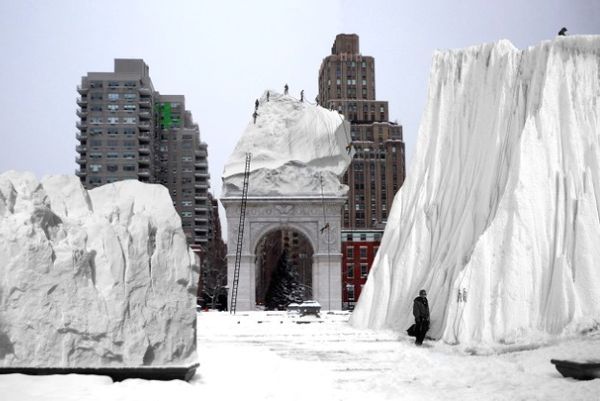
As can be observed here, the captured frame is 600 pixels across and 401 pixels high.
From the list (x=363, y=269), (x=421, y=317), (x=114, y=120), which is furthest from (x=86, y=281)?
(x=114, y=120)

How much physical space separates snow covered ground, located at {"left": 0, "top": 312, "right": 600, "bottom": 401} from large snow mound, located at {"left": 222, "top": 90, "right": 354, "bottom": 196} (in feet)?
108

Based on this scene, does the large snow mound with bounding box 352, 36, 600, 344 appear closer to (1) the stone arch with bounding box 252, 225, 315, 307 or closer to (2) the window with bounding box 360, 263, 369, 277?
(1) the stone arch with bounding box 252, 225, 315, 307

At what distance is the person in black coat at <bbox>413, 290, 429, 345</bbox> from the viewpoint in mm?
19125

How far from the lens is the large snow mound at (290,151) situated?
173 ft

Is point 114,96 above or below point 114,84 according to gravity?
below

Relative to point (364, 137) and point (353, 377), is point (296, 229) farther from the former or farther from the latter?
point (364, 137)

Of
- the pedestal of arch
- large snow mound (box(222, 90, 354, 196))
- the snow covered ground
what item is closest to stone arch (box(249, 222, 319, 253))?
the pedestal of arch

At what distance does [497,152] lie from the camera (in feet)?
71.6

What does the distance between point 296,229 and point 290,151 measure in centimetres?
614

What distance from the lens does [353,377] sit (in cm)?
1321

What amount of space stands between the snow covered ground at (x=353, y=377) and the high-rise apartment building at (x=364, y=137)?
351 ft

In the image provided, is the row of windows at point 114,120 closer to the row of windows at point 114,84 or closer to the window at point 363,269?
the row of windows at point 114,84

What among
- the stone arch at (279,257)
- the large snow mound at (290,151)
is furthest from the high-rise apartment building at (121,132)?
the large snow mound at (290,151)

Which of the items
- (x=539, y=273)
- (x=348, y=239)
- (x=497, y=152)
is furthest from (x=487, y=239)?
(x=348, y=239)
